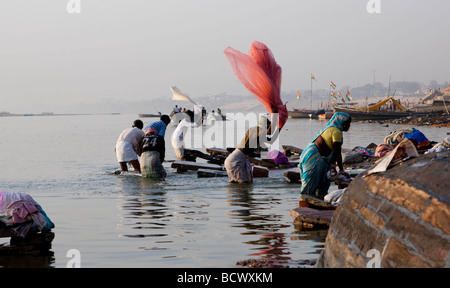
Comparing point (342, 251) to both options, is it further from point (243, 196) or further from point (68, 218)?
point (243, 196)

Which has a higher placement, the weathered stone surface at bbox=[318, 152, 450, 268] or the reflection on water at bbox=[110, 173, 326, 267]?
the weathered stone surface at bbox=[318, 152, 450, 268]

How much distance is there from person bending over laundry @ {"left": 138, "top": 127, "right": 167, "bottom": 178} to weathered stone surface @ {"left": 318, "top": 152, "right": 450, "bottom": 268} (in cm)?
966

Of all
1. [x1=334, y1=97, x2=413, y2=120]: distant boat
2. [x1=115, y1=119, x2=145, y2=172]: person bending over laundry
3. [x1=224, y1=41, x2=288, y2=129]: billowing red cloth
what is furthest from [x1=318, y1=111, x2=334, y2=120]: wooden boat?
[x1=224, y1=41, x2=288, y2=129]: billowing red cloth

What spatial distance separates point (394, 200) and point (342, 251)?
1.96ft

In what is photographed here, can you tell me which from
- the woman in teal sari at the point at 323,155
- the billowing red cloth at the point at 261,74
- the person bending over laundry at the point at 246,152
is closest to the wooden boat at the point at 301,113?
the billowing red cloth at the point at 261,74

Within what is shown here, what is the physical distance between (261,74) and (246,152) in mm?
1639

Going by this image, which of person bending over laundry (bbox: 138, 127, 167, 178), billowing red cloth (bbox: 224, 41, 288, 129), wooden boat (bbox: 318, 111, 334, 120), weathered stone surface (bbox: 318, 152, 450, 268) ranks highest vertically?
billowing red cloth (bbox: 224, 41, 288, 129)

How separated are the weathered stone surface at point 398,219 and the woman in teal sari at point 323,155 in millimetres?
4261

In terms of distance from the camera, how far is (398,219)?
3861 millimetres

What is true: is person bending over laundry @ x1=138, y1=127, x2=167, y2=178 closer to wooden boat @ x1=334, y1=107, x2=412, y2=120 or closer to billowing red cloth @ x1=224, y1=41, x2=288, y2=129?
billowing red cloth @ x1=224, y1=41, x2=288, y2=129

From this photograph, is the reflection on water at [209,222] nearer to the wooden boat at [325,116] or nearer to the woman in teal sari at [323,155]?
the woman in teal sari at [323,155]

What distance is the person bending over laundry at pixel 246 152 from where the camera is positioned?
39.6ft

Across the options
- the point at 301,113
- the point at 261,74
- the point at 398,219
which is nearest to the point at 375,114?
the point at 301,113

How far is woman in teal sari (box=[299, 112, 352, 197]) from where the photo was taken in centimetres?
888
